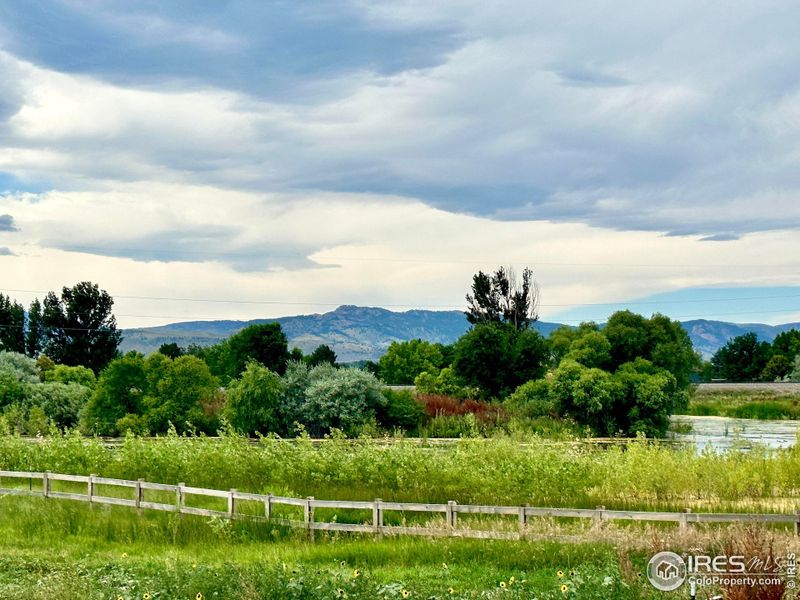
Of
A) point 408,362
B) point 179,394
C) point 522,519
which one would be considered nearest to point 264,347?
point 179,394

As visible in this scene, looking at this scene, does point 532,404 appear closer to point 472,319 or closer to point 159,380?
point 159,380

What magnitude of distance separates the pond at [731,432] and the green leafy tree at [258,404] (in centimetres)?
2249

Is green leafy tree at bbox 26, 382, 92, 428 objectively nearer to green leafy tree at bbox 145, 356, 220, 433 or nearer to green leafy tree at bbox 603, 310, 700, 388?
green leafy tree at bbox 145, 356, 220, 433

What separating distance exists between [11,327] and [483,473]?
90252 mm

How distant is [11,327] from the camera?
104 meters

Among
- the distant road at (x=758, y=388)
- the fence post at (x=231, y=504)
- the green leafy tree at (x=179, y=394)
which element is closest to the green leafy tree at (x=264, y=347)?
the green leafy tree at (x=179, y=394)

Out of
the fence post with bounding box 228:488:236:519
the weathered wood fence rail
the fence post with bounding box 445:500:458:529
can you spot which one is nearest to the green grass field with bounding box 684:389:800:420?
the weathered wood fence rail

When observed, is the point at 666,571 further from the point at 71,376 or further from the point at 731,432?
the point at 71,376

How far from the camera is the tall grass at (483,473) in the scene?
25.0 m

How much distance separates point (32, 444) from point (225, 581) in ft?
75.1

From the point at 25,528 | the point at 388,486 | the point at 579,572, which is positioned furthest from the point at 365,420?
the point at 579,572

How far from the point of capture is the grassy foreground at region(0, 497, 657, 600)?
14.3 metres

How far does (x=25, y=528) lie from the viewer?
2292 centimetres

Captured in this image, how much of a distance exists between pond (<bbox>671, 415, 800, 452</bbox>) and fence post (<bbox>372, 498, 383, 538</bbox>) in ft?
99.6
